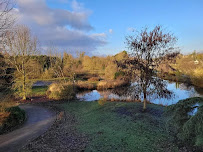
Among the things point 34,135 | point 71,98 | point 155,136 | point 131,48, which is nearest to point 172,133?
point 155,136

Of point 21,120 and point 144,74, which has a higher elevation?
point 144,74

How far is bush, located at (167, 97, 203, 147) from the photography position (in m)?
3.02

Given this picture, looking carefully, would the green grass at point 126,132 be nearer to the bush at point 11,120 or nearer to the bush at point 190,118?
the bush at point 190,118

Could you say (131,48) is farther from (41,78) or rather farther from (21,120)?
(41,78)

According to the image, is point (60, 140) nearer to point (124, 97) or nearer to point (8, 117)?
point (8, 117)

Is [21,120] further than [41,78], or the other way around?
[41,78]

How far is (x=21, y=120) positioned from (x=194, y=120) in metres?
9.58

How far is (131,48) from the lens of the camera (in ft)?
30.5

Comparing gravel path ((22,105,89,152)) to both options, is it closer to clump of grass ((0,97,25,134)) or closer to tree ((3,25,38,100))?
clump of grass ((0,97,25,134))

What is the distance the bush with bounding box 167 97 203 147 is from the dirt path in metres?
6.39

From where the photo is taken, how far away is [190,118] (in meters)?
3.25

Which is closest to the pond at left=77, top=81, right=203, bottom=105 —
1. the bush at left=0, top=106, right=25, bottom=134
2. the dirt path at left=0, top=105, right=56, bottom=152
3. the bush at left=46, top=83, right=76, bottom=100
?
the bush at left=46, top=83, right=76, bottom=100

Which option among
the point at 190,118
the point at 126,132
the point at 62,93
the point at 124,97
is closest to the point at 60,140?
the point at 126,132

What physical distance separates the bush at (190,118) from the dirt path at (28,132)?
6387mm
